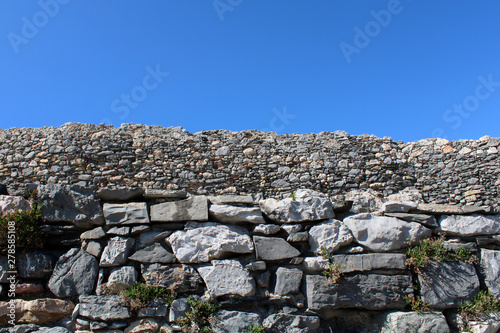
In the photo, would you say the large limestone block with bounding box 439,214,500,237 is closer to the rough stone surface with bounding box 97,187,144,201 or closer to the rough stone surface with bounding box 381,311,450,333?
the rough stone surface with bounding box 381,311,450,333

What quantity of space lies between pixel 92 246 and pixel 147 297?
2.21 ft

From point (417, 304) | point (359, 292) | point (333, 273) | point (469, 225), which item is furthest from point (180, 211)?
point (469, 225)

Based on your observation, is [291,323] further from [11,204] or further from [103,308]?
[11,204]

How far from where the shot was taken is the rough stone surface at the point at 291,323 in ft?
10.4

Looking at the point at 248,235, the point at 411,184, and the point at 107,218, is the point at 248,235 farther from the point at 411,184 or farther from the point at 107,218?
the point at 411,184

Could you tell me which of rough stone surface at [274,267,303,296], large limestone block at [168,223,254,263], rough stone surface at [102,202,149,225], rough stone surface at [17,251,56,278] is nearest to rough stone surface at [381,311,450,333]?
rough stone surface at [274,267,303,296]

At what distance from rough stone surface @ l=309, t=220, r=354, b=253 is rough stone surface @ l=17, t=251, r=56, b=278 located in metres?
2.25

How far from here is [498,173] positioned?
11.6m

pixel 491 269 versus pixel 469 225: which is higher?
pixel 469 225

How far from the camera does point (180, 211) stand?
3426 millimetres

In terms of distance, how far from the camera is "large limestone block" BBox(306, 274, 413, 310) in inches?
128

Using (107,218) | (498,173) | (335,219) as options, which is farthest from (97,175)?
(498,173)

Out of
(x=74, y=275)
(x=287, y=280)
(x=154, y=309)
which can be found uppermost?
(x=74, y=275)

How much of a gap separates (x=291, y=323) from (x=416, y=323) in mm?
1066
